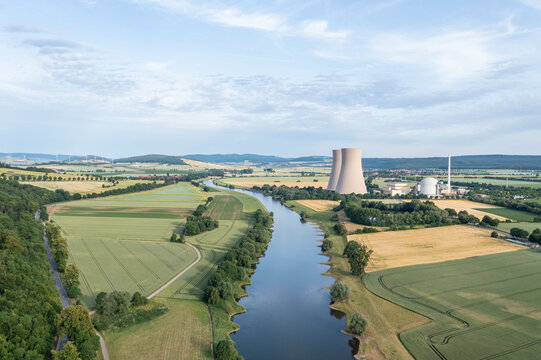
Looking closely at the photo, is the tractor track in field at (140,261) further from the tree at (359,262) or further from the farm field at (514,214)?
the farm field at (514,214)

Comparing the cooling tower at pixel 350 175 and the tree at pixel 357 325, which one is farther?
the cooling tower at pixel 350 175

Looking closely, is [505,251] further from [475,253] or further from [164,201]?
[164,201]

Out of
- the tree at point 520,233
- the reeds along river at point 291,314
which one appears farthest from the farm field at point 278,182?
the reeds along river at point 291,314

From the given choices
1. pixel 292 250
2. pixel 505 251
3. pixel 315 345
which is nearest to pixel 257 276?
pixel 292 250

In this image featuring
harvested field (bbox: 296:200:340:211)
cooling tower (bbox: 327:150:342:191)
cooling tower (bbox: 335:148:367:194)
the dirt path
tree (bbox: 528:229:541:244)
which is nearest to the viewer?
the dirt path

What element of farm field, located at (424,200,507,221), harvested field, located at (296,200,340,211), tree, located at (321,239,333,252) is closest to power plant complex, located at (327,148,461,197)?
harvested field, located at (296,200,340,211)

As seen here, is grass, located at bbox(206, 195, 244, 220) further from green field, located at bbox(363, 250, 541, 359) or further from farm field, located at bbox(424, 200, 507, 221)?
farm field, located at bbox(424, 200, 507, 221)
